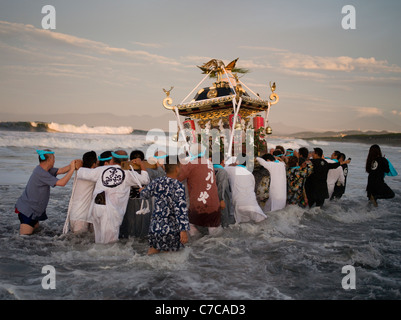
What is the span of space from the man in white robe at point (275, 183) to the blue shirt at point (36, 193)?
14.2 feet

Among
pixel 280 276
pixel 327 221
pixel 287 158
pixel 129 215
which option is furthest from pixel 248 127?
pixel 280 276

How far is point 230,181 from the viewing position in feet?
22.5

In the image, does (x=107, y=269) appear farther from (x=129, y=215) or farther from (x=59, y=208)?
(x=59, y=208)

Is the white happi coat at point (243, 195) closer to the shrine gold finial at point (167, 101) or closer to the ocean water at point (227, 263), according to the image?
the ocean water at point (227, 263)

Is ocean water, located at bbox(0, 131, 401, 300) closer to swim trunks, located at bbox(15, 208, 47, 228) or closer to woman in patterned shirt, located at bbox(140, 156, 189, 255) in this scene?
swim trunks, located at bbox(15, 208, 47, 228)

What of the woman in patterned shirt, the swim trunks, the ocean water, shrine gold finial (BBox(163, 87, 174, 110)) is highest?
shrine gold finial (BBox(163, 87, 174, 110))

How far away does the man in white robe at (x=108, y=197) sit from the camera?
545 cm

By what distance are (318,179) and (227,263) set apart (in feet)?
13.5

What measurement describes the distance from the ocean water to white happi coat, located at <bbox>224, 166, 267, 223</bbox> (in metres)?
0.27

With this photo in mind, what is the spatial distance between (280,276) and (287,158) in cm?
435

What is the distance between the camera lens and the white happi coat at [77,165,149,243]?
5465 mm

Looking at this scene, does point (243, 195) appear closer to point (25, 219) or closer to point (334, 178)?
point (25, 219)

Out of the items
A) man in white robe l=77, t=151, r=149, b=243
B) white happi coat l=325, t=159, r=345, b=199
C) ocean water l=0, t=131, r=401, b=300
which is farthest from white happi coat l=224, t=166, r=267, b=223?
white happi coat l=325, t=159, r=345, b=199

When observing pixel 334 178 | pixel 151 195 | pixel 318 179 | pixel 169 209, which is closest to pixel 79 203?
pixel 151 195
